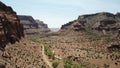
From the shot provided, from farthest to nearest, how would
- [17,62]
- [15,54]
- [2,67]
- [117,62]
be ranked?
[117,62], [15,54], [17,62], [2,67]

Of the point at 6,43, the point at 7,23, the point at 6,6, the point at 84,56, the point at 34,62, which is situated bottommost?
the point at 84,56

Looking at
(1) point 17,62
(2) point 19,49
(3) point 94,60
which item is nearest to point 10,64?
(1) point 17,62

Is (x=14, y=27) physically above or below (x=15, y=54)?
above

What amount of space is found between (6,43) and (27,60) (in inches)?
450

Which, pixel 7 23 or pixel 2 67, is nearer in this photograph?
pixel 2 67

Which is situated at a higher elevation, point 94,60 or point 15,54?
point 15,54

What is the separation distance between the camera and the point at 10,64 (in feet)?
243

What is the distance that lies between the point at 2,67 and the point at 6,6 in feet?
157

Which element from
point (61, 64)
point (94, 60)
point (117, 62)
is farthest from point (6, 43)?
point (117, 62)

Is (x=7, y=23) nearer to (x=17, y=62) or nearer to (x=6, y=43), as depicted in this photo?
(x=6, y=43)

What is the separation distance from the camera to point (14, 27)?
110m

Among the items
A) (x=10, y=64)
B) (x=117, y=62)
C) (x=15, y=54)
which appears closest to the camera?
(x=10, y=64)

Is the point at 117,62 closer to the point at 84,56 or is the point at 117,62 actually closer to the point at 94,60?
the point at 94,60

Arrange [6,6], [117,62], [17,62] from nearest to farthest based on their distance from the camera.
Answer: [17,62] → [6,6] → [117,62]
